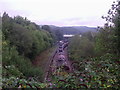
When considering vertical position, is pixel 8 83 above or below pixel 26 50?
above

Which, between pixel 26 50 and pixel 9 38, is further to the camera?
pixel 26 50

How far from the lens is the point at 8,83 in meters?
1.77

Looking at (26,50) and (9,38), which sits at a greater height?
(9,38)

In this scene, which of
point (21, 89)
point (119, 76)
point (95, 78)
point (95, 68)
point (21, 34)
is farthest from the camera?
point (21, 34)

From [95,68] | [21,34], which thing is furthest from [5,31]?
[95,68]

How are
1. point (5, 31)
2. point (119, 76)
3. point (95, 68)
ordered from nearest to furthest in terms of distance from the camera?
1. point (119, 76)
2. point (95, 68)
3. point (5, 31)

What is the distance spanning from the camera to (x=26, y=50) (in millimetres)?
20375

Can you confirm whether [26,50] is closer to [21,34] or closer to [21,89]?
[21,34]

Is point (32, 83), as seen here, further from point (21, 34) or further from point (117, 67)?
point (21, 34)

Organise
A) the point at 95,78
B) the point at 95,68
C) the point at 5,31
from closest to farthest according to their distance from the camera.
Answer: the point at 95,78, the point at 95,68, the point at 5,31

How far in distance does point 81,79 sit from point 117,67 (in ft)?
2.23

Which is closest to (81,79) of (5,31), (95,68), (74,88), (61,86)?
(74,88)

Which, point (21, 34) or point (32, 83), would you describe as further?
point (21, 34)

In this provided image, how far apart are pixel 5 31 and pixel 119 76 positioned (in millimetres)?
17512
